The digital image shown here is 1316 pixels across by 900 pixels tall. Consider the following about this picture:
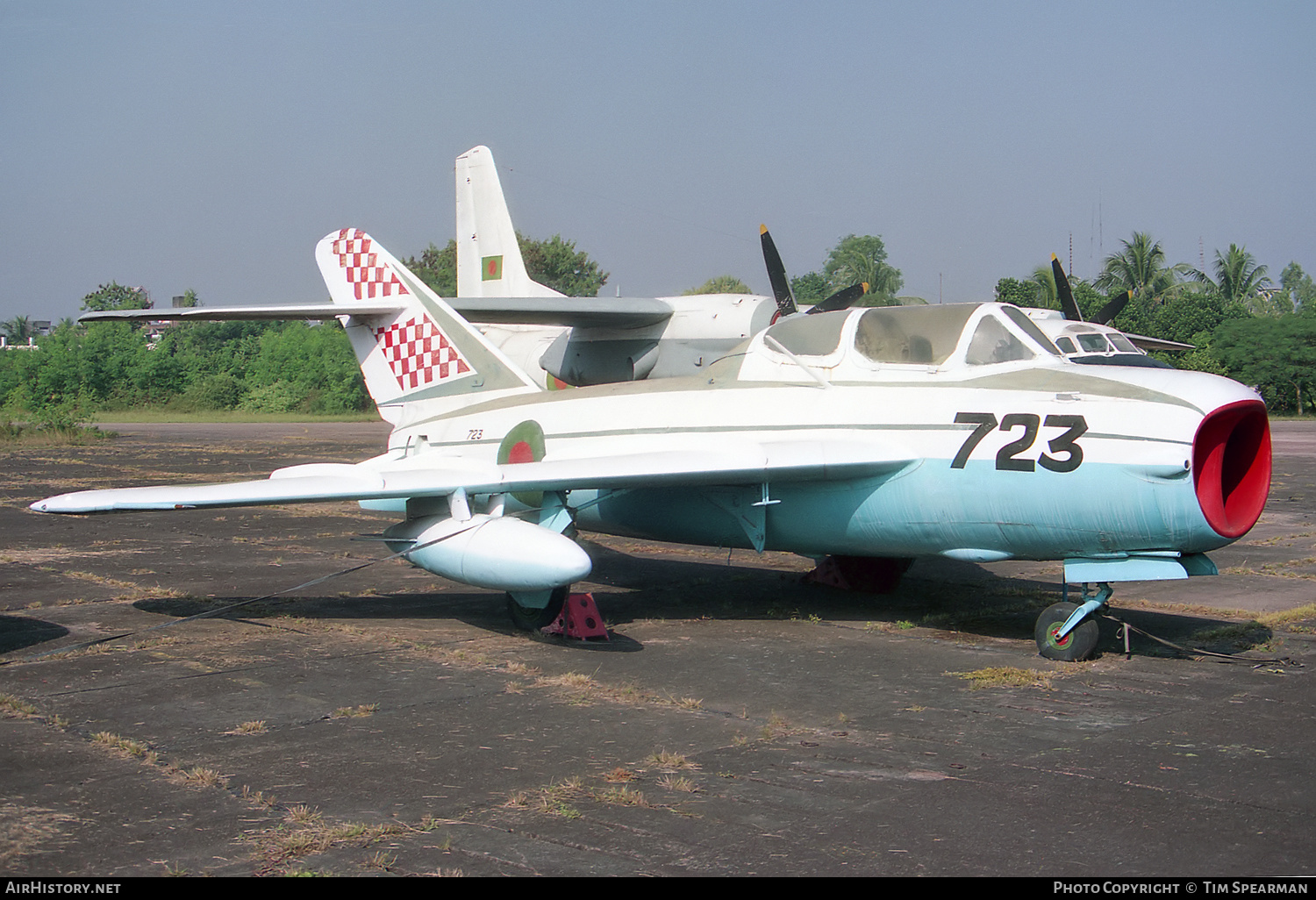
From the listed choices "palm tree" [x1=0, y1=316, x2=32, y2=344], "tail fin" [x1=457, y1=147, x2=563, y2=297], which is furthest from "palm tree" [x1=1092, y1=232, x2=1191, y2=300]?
"palm tree" [x1=0, y1=316, x2=32, y2=344]

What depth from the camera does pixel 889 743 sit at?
20.8 feet

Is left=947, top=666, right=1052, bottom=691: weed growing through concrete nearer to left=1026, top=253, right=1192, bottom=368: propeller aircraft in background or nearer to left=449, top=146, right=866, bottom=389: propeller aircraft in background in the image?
left=1026, top=253, right=1192, bottom=368: propeller aircraft in background

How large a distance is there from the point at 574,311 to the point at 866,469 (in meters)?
11.4

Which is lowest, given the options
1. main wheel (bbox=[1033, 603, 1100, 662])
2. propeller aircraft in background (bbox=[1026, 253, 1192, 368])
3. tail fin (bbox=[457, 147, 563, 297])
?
main wheel (bbox=[1033, 603, 1100, 662])

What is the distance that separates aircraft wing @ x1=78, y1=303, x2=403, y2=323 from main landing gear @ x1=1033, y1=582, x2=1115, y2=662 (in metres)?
7.45

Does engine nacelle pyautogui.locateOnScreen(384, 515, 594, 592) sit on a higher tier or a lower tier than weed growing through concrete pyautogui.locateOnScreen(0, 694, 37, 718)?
higher

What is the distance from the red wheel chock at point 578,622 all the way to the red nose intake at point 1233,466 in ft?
14.7

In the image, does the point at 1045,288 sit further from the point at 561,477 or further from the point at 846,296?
the point at 561,477

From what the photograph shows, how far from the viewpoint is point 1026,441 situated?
8.13m

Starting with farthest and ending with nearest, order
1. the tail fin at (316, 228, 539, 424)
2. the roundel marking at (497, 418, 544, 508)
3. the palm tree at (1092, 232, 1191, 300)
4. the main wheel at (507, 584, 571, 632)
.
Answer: the palm tree at (1092, 232, 1191, 300) → the tail fin at (316, 228, 539, 424) → the roundel marking at (497, 418, 544, 508) → the main wheel at (507, 584, 571, 632)

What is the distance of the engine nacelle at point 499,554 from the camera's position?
27.8 feet

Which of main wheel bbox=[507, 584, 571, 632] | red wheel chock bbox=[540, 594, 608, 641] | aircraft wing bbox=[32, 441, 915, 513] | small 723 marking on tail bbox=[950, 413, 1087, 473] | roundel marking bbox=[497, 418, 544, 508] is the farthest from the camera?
roundel marking bbox=[497, 418, 544, 508]

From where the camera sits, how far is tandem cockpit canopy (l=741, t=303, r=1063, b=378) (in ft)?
28.9

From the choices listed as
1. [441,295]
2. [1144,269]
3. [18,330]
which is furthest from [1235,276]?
[18,330]
